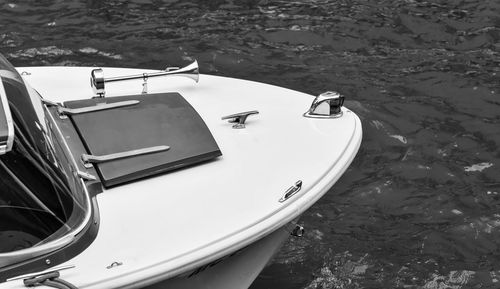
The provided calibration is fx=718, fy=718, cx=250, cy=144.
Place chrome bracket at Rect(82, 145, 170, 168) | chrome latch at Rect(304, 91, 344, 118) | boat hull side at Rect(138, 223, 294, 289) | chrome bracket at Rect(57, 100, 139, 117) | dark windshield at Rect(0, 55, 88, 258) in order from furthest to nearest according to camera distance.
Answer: chrome latch at Rect(304, 91, 344, 118)
chrome bracket at Rect(57, 100, 139, 117)
chrome bracket at Rect(82, 145, 170, 168)
boat hull side at Rect(138, 223, 294, 289)
dark windshield at Rect(0, 55, 88, 258)

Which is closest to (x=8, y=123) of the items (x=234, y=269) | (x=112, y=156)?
(x=112, y=156)

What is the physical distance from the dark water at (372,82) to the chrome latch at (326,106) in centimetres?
102

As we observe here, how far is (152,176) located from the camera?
10.6 ft

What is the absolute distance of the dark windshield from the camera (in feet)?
8.86

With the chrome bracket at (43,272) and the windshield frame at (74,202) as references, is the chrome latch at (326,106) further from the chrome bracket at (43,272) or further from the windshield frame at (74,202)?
the chrome bracket at (43,272)

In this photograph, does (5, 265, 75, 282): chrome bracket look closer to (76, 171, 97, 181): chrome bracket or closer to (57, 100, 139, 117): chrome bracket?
(76, 171, 97, 181): chrome bracket

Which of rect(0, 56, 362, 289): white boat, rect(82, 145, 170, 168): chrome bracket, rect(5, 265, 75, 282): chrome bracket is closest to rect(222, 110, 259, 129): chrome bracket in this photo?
rect(0, 56, 362, 289): white boat

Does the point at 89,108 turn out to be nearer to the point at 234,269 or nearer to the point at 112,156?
the point at 112,156

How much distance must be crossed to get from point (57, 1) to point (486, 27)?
15.5ft

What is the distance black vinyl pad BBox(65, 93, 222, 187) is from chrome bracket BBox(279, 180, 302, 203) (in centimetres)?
39

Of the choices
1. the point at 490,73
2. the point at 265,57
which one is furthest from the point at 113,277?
the point at 490,73

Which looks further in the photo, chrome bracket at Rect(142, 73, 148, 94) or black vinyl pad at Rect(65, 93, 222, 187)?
chrome bracket at Rect(142, 73, 148, 94)

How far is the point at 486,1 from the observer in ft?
27.2

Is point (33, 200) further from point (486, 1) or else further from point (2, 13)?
point (486, 1)
